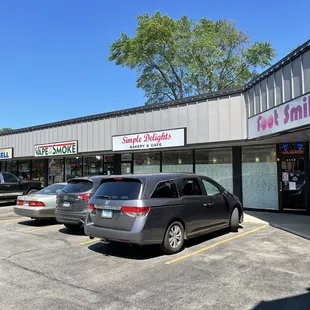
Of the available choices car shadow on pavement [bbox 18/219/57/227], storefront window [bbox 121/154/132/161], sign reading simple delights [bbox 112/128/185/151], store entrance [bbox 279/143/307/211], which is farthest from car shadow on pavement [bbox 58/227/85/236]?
storefront window [bbox 121/154/132/161]

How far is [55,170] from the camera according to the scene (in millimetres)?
23094

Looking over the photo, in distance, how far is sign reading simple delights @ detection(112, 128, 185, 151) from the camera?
14672 millimetres

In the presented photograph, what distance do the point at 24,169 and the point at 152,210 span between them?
21.2 m

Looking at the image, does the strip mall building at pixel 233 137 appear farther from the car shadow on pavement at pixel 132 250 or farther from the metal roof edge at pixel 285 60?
the car shadow on pavement at pixel 132 250

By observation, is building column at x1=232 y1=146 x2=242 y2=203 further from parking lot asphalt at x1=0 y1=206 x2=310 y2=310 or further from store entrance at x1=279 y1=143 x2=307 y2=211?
parking lot asphalt at x1=0 y1=206 x2=310 y2=310

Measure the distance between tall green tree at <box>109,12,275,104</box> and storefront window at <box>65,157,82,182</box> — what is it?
2185cm

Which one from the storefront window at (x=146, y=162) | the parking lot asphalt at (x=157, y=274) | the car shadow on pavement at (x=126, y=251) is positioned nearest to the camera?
the parking lot asphalt at (x=157, y=274)

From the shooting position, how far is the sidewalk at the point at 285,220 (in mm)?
9859

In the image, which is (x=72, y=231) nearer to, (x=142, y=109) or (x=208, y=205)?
(x=208, y=205)

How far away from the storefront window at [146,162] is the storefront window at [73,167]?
474 centimetres

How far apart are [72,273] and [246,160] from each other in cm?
1000

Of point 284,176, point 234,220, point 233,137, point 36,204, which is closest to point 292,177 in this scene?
point 284,176

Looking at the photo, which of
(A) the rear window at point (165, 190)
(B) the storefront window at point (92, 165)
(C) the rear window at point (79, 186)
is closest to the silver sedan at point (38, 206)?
(C) the rear window at point (79, 186)

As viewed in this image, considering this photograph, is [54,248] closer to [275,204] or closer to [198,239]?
A: [198,239]
